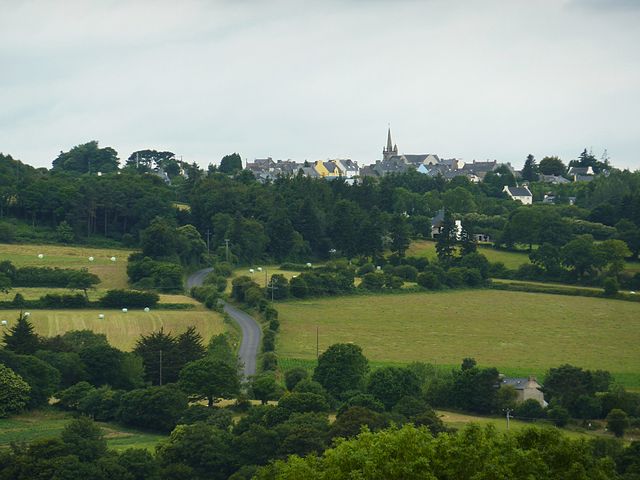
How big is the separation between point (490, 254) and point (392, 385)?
130 feet

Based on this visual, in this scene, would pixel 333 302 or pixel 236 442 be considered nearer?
pixel 236 442

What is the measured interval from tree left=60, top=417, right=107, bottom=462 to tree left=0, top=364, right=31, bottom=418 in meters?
6.58

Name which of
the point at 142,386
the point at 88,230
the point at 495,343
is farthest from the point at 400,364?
the point at 88,230

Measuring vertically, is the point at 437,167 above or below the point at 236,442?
above

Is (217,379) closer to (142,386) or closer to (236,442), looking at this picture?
(142,386)

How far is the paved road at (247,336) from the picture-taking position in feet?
191

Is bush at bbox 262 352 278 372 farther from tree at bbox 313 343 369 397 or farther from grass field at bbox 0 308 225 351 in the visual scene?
grass field at bbox 0 308 225 351

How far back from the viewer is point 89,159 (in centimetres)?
13162

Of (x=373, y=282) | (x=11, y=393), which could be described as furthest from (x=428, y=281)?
(x=11, y=393)

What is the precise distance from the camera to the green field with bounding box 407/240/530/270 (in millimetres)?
86562

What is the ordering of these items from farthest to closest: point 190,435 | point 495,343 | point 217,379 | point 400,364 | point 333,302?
point 333,302
point 495,343
point 400,364
point 217,379
point 190,435

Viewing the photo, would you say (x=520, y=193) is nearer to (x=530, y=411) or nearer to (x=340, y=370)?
(x=340, y=370)

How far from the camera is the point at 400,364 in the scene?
192 feet

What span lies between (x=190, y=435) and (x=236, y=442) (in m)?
1.44
